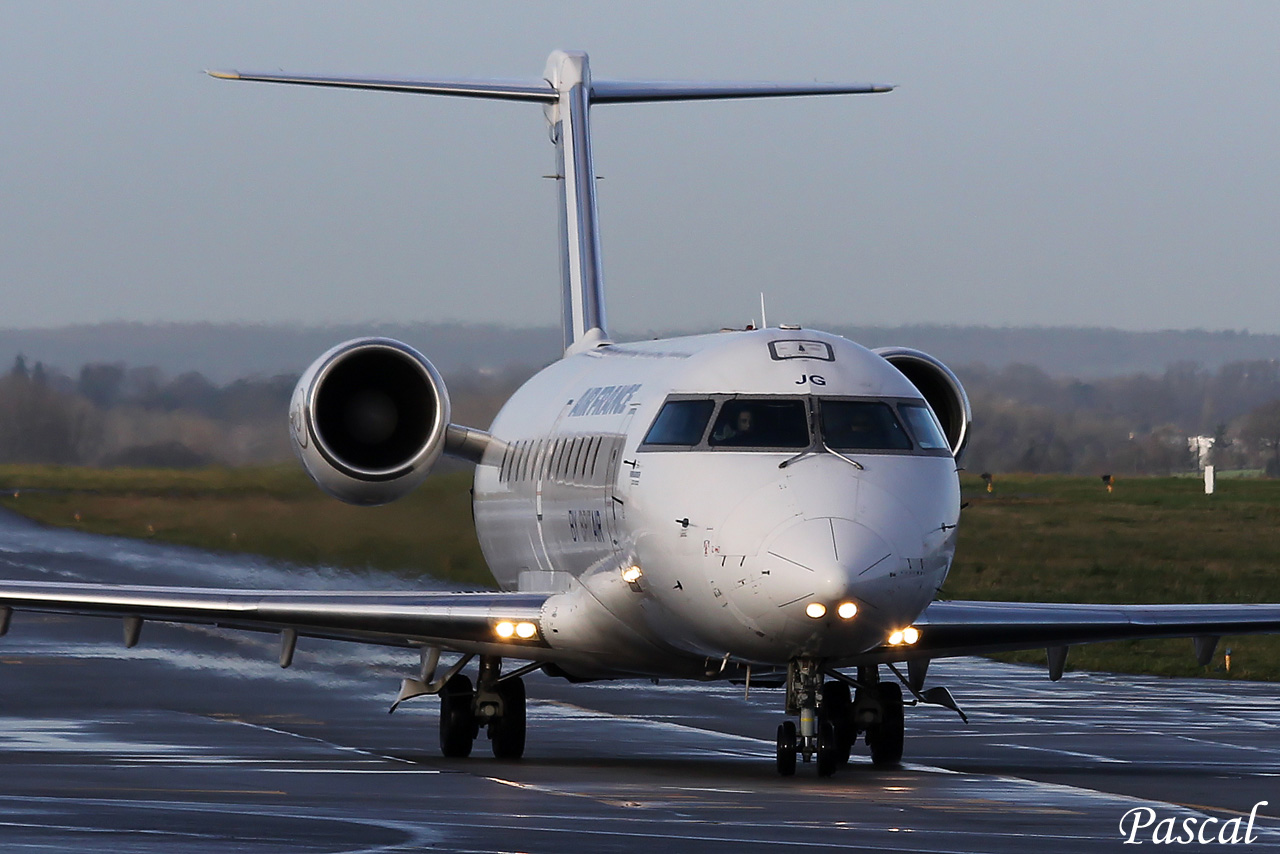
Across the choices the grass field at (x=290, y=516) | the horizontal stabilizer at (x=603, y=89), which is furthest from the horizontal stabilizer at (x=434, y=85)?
the grass field at (x=290, y=516)

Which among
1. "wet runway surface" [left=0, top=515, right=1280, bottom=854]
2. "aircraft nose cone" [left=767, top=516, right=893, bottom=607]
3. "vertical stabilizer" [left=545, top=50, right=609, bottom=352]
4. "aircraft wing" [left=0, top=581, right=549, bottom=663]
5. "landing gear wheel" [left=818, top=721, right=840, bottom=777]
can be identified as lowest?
"wet runway surface" [left=0, top=515, right=1280, bottom=854]

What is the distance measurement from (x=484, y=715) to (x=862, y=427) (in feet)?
15.2

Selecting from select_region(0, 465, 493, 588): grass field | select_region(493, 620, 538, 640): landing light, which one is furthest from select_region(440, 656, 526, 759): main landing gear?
select_region(0, 465, 493, 588): grass field

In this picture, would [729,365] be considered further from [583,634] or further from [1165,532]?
[1165,532]

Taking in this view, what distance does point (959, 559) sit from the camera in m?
48.6

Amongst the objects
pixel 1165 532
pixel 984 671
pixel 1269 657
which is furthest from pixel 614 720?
pixel 1165 532

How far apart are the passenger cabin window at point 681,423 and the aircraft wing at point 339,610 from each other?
7.59 feet

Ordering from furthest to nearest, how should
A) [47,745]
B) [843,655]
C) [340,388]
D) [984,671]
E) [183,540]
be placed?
1. [183,540]
2. [984,671]
3. [340,388]
4. [47,745]
5. [843,655]

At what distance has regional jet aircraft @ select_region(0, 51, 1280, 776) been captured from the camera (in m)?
15.2

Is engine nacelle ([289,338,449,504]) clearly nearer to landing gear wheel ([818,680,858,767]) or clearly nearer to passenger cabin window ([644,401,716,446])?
passenger cabin window ([644,401,716,446])

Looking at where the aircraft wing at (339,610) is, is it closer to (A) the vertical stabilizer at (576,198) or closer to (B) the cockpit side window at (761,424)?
(B) the cockpit side window at (761,424)

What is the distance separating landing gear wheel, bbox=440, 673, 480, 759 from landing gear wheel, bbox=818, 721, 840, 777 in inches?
150

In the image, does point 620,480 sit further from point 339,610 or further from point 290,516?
point 290,516

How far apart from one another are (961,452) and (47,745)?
810 centimetres
